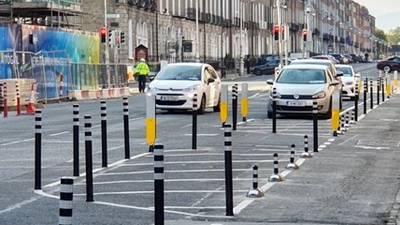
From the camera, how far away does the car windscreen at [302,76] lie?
28719 mm

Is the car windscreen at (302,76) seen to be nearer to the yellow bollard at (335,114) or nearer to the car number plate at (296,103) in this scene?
the car number plate at (296,103)

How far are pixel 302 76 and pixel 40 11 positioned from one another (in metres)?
30.6

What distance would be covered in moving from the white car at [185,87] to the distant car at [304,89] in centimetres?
227

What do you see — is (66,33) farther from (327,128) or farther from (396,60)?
(396,60)

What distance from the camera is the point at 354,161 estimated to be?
1717 centimetres

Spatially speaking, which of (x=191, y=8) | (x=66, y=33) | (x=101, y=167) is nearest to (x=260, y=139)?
(x=101, y=167)

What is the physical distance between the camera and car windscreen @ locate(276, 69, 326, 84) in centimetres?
2872

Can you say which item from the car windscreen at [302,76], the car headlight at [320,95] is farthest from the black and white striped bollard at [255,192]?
the car windscreen at [302,76]

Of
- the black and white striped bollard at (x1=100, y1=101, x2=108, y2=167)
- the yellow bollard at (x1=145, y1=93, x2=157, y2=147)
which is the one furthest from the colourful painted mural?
the black and white striped bollard at (x1=100, y1=101, x2=108, y2=167)

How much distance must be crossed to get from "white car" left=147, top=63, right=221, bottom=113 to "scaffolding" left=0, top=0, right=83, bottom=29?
23628 mm

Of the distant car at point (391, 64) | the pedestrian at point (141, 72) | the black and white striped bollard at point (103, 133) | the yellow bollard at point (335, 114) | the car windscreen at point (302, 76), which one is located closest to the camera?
the black and white striped bollard at point (103, 133)

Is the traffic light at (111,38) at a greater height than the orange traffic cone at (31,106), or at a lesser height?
greater

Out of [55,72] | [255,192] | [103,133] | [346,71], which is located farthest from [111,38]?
[255,192]

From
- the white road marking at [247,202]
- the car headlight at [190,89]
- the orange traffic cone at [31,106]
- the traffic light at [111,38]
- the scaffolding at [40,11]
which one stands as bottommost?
the white road marking at [247,202]
